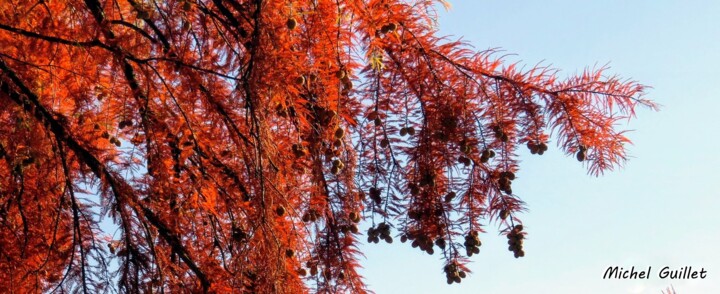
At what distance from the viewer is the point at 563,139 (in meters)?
2.56

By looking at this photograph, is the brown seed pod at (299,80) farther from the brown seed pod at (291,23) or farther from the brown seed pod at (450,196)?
the brown seed pod at (450,196)

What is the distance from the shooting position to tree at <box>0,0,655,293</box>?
201 cm

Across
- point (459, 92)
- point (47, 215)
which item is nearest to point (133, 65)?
point (47, 215)

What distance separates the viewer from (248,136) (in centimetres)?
217

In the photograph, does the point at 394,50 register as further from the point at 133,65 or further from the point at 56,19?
the point at 56,19

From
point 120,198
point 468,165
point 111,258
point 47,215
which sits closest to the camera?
point 120,198

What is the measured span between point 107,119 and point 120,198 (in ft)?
1.31

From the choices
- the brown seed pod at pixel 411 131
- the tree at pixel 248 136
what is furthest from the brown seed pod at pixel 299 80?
the brown seed pod at pixel 411 131

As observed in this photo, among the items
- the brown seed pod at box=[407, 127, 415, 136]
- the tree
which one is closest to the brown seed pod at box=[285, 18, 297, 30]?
the tree

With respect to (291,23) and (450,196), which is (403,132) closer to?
(450,196)

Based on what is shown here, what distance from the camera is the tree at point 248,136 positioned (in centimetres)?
201

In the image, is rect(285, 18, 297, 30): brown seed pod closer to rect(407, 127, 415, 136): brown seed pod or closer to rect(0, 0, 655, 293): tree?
rect(0, 0, 655, 293): tree

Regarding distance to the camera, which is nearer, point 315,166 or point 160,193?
point 315,166

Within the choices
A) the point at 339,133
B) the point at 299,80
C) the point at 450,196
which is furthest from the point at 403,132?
the point at 299,80
